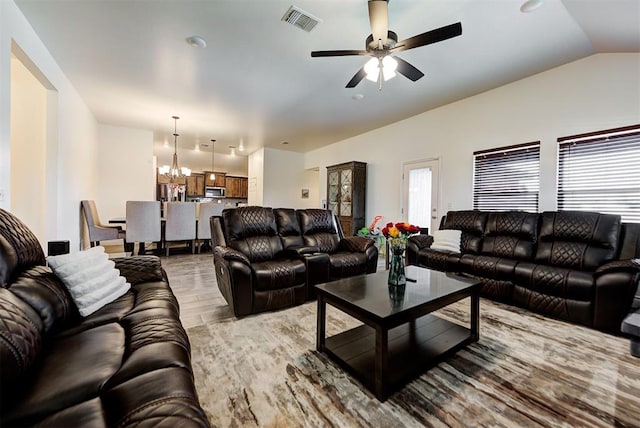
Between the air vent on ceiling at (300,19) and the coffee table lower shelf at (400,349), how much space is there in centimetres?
277

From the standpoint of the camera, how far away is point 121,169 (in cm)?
624

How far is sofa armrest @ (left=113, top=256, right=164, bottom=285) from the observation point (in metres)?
2.03

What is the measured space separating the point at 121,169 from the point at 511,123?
7723 mm

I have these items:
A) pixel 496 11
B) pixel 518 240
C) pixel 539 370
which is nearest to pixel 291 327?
pixel 539 370

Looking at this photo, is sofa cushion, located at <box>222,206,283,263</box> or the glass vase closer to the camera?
the glass vase

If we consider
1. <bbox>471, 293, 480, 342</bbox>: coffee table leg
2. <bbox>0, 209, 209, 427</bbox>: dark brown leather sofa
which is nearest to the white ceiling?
<bbox>0, 209, 209, 427</bbox>: dark brown leather sofa

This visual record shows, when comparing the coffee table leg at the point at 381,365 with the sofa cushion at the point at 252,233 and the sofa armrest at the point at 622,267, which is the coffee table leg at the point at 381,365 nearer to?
the sofa cushion at the point at 252,233

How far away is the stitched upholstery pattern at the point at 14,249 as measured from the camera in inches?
48.9

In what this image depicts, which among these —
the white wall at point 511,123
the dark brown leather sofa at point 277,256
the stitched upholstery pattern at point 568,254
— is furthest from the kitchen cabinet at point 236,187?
the stitched upholstery pattern at point 568,254

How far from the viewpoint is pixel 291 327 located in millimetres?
2359

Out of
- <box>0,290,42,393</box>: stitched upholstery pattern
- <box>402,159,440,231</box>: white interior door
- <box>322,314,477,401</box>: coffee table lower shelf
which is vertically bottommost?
<box>322,314,477,401</box>: coffee table lower shelf

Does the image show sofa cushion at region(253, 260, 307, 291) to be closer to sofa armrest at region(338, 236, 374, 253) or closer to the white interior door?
sofa armrest at region(338, 236, 374, 253)

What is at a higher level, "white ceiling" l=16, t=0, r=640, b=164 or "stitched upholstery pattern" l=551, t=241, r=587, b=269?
"white ceiling" l=16, t=0, r=640, b=164

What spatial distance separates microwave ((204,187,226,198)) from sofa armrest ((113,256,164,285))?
8.90 m
